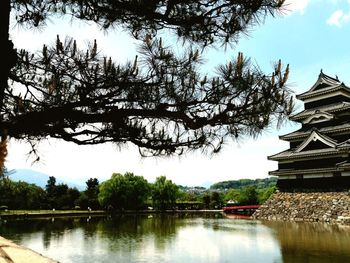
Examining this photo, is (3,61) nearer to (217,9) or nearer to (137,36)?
(137,36)

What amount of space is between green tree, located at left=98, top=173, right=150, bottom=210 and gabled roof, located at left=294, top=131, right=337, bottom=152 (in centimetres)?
1927

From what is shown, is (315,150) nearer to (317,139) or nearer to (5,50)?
(317,139)

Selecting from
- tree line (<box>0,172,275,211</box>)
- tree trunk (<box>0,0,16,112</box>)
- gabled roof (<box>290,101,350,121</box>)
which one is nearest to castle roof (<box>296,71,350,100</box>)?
gabled roof (<box>290,101,350,121</box>)

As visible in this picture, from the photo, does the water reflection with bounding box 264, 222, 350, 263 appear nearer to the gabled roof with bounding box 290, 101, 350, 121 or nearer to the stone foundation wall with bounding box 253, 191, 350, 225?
the stone foundation wall with bounding box 253, 191, 350, 225

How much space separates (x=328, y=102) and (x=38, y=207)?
26999mm

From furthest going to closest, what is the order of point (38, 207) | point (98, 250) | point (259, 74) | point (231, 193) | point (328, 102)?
1. point (231, 193)
2. point (38, 207)
3. point (328, 102)
4. point (98, 250)
5. point (259, 74)

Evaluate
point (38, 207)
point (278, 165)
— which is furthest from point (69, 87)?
point (38, 207)

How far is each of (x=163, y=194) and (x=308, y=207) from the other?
21435 millimetres

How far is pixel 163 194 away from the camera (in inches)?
1678

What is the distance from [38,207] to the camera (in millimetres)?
37406

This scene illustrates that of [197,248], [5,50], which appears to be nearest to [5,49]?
[5,50]

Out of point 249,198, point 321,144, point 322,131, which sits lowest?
point 249,198

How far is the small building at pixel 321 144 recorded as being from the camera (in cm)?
2300

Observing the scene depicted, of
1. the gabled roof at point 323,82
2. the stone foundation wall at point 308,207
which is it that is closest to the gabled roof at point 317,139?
the stone foundation wall at point 308,207
